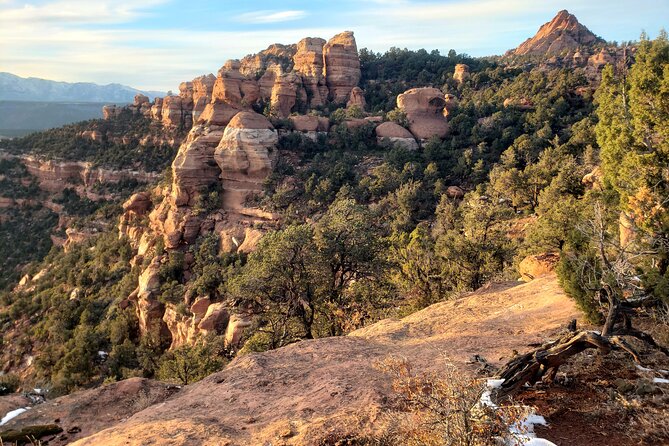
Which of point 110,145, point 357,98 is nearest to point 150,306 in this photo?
point 110,145

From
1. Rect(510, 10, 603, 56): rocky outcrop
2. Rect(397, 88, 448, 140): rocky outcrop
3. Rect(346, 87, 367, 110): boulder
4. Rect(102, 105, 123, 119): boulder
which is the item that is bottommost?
Rect(397, 88, 448, 140): rocky outcrop

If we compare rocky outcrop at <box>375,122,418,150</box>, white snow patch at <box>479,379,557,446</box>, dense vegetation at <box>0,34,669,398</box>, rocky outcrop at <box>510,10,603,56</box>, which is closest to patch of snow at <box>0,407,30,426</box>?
dense vegetation at <box>0,34,669,398</box>

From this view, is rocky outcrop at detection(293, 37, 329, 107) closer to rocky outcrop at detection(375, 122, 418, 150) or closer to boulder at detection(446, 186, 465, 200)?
rocky outcrop at detection(375, 122, 418, 150)

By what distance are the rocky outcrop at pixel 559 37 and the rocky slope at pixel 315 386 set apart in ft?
281

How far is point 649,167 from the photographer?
1027 cm

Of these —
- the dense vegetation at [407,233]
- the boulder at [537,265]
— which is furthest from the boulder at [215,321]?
the boulder at [537,265]

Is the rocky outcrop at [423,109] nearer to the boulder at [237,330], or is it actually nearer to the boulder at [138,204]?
the boulder at [138,204]

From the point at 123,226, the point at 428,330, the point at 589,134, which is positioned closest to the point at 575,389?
the point at 428,330

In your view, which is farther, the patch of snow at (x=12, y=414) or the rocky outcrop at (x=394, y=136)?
the rocky outcrop at (x=394, y=136)

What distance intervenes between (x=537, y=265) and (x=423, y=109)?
31.4 meters

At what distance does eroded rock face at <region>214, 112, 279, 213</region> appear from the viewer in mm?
35312

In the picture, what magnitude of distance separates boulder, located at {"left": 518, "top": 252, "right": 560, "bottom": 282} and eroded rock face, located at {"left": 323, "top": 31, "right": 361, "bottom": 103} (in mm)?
44168

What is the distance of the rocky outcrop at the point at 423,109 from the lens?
4391 centimetres

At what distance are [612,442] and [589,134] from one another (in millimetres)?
33984
